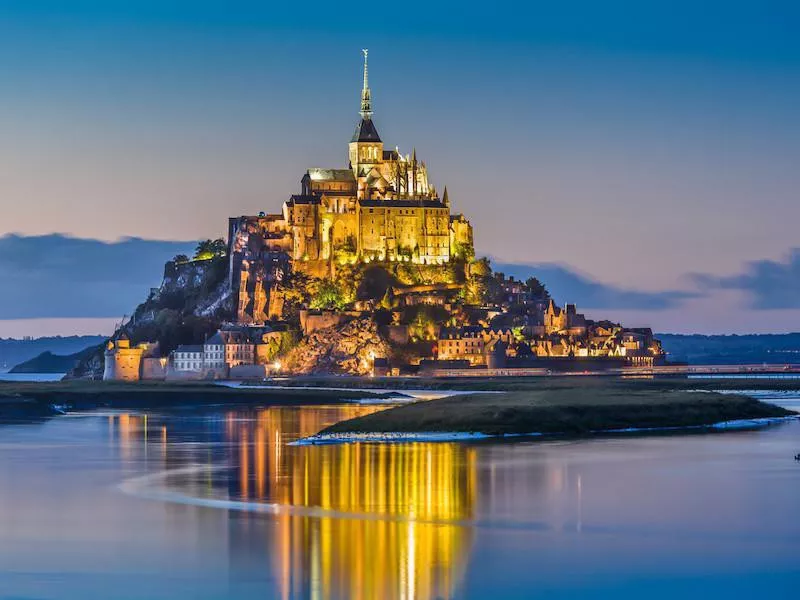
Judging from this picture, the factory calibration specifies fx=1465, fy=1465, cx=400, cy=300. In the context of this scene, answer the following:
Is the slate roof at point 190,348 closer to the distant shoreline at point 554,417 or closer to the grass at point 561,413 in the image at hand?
the grass at point 561,413

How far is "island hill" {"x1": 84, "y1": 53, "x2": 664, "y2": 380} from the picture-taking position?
14150cm

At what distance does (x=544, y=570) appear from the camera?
29.1m

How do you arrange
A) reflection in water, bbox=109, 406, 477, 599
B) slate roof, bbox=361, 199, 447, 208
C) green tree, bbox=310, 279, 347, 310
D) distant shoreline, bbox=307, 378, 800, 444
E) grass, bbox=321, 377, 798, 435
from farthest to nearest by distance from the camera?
slate roof, bbox=361, 199, 447, 208
green tree, bbox=310, 279, 347, 310
grass, bbox=321, 377, 798, 435
distant shoreline, bbox=307, 378, 800, 444
reflection in water, bbox=109, 406, 477, 599

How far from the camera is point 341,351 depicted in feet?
460

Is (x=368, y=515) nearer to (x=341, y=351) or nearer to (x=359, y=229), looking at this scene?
(x=341, y=351)

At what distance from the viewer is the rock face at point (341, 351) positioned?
14000 cm

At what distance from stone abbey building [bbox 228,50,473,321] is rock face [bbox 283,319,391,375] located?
39.0 feet

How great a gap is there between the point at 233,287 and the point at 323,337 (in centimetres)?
1883

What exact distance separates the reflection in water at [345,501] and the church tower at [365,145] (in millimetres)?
102545

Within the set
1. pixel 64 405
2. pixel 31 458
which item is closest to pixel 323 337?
pixel 64 405

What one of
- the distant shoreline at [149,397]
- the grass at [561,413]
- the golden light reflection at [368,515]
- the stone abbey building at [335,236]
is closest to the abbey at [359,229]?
the stone abbey building at [335,236]

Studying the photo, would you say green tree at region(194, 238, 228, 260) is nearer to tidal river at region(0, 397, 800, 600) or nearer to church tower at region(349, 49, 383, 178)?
church tower at region(349, 49, 383, 178)

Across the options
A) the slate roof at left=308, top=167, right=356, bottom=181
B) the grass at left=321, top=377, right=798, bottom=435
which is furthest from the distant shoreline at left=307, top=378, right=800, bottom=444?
the slate roof at left=308, top=167, right=356, bottom=181

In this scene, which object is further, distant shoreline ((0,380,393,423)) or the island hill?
the island hill
